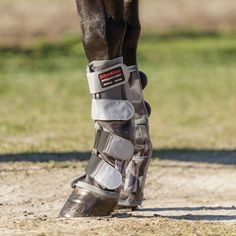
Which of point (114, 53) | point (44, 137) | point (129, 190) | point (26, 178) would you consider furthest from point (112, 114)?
point (44, 137)

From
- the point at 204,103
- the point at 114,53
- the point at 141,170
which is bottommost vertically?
the point at 204,103

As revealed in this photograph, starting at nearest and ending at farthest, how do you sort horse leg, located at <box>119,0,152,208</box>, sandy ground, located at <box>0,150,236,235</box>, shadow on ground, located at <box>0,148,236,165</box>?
sandy ground, located at <box>0,150,236,235</box>, horse leg, located at <box>119,0,152,208</box>, shadow on ground, located at <box>0,148,236,165</box>

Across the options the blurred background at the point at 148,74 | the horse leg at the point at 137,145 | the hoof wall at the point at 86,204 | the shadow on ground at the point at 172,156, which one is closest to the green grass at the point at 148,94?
the blurred background at the point at 148,74

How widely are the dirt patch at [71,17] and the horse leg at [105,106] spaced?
15437mm

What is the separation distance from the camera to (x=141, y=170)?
487 cm

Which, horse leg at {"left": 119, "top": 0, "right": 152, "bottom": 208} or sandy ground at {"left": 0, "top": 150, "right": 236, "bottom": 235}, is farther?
horse leg at {"left": 119, "top": 0, "right": 152, "bottom": 208}

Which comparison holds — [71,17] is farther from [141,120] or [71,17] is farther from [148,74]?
[141,120]

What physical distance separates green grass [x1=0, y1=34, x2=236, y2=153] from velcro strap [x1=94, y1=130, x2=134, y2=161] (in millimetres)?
3125

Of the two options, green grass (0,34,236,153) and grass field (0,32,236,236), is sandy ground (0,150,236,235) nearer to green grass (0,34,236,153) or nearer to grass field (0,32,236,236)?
grass field (0,32,236,236)

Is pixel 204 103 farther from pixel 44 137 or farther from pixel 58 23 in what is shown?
pixel 58 23

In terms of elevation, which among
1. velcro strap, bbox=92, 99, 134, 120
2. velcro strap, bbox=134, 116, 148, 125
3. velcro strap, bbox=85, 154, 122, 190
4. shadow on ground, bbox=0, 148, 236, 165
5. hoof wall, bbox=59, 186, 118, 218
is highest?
velcro strap, bbox=92, 99, 134, 120

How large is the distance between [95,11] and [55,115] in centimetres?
622

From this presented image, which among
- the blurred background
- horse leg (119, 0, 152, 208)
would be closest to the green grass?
the blurred background

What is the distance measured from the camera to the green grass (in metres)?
8.67
